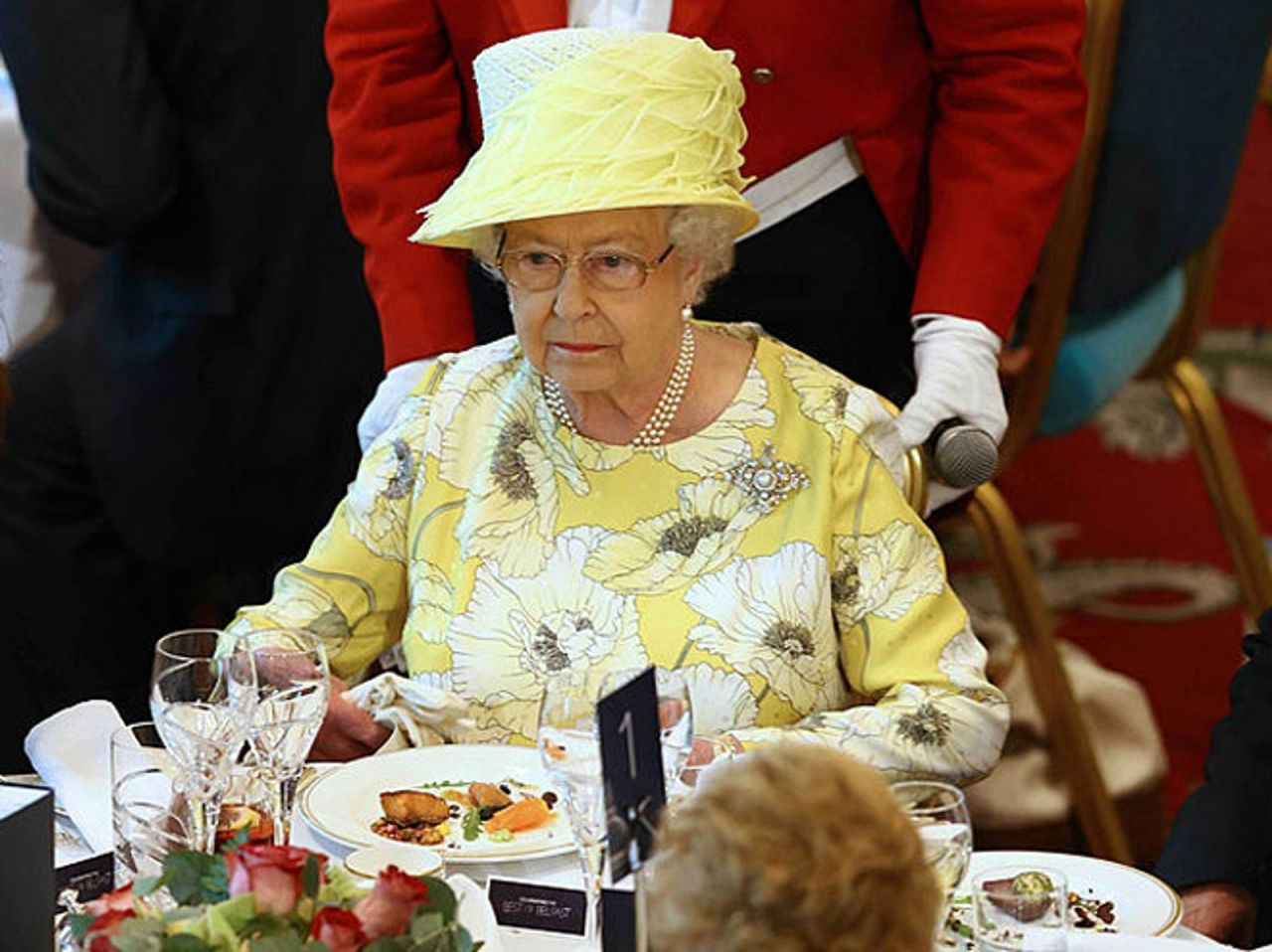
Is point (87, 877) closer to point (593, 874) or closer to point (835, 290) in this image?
point (593, 874)

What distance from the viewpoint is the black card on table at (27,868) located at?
1421 mm

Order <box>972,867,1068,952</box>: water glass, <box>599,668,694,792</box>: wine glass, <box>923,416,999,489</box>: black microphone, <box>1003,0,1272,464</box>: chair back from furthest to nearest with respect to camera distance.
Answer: <box>1003,0,1272,464</box>: chair back, <box>923,416,999,489</box>: black microphone, <box>599,668,694,792</box>: wine glass, <box>972,867,1068,952</box>: water glass

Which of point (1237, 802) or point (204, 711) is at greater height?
point (204, 711)

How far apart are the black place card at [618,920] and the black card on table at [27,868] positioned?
1.27 feet

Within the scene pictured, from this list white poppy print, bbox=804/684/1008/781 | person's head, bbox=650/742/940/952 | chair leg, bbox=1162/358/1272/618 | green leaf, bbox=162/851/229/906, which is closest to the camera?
person's head, bbox=650/742/940/952

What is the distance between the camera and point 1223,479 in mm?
3613

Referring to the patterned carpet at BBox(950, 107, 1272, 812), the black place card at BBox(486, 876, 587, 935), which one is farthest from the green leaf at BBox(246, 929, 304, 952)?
the patterned carpet at BBox(950, 107, 1272, 812)

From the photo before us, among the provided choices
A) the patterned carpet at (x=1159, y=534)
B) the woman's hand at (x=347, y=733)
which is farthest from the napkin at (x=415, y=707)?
the patterned carpet at (x=1159, y=534)

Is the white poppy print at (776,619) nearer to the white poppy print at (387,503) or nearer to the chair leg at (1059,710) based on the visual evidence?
the white poppy print at (387,503)

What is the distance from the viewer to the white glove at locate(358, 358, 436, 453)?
263cm

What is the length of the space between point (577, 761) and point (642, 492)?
703mm

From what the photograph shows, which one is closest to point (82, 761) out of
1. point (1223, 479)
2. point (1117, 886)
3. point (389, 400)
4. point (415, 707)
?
point (415, 707)

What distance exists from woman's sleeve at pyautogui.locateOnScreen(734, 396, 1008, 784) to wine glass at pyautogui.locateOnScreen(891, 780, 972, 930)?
49cm

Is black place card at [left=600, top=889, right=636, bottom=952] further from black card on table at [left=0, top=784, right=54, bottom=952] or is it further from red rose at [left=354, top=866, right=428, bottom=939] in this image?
black card on table at [left=0, top=784, right=54, bottom=952]
